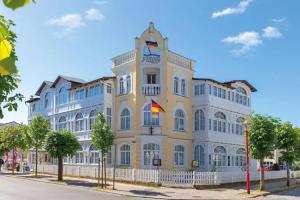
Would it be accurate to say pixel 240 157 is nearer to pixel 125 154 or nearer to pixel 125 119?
pixel 125 154

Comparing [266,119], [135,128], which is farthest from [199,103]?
[266,119]

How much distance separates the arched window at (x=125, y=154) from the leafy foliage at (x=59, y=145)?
4.70 metres

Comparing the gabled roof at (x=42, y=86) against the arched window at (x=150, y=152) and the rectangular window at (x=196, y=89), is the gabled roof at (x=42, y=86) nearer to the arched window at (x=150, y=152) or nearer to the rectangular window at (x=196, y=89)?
the rectangular window at (x=196, y=89)

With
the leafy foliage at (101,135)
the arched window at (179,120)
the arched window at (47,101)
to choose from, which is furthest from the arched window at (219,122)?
the arched window at (47,101)

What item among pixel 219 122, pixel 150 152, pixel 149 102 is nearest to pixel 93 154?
pixel 150 152

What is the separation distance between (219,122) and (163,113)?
7.10 metres

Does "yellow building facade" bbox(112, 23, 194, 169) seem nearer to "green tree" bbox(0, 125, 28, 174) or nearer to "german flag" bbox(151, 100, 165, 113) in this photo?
"german flag" bbox(151, 100, 165, 113)

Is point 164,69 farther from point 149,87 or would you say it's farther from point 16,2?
point 16,2

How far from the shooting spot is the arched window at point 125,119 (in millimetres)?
40688

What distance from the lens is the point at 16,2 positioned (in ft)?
3.30

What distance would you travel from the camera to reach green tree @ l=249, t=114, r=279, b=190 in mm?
30609

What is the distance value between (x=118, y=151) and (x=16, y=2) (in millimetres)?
40091

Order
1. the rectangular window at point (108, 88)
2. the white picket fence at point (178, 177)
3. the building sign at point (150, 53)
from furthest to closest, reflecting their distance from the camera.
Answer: the rectangular window at point (108, 88)
the building sign at point (150, 53)
the white picket fence at point (178, 177)

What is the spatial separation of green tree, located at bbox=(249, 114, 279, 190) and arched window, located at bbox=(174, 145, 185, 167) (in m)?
10.5
